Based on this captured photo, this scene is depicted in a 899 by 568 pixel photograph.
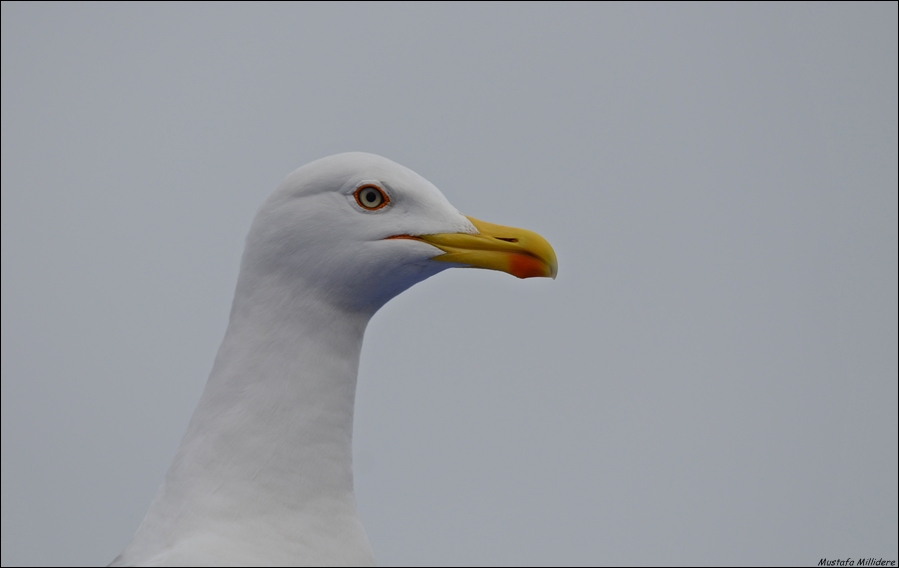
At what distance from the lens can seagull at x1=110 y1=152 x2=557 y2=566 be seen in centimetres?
350

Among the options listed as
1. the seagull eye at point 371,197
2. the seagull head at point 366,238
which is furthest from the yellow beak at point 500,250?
the seagull eye at point 371,197

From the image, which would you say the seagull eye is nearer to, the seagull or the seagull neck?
the seagull

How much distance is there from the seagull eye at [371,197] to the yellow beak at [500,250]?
196 millimetres

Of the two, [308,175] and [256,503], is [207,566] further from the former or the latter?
[308,175]

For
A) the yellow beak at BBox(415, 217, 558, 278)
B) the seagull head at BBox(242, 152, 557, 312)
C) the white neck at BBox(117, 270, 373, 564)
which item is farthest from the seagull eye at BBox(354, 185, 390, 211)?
the white neck at BBox(117, 270, 373, 564)

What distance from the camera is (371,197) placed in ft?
12.2

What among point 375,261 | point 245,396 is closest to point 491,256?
point 375,261

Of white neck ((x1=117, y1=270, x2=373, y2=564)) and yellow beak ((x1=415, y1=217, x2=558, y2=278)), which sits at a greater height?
yellow beak ((x1=415, y1=217, x2=558, y2=278))

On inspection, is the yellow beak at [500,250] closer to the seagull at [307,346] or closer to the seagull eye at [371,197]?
the seagull at [307,346]

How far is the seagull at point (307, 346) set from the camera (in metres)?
3.50

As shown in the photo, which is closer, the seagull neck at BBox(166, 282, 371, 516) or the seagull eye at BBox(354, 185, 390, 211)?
the seagull neck at BBox(166, 282, 371, 516)

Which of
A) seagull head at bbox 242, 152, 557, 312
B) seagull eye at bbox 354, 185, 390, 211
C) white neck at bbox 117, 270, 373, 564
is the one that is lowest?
white neck at bbox 117, 270, 373, 564

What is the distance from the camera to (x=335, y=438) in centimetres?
366

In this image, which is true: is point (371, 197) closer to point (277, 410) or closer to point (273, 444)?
point (277, 410)
